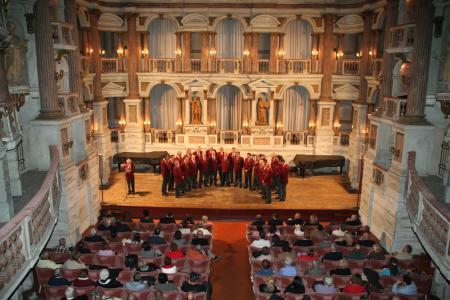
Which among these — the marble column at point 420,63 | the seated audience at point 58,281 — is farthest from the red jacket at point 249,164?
the seated audience at point 58,281

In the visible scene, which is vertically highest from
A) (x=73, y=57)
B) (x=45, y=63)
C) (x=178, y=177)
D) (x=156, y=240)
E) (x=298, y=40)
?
(x=298, y=40)

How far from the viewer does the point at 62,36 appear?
13773 millimetres

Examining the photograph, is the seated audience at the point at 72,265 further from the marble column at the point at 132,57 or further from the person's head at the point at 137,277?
the marble column at the point at 132,57

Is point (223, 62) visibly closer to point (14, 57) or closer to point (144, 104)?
point (144, 104)

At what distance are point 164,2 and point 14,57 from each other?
437 inches

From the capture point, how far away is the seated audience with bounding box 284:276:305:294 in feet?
29.2

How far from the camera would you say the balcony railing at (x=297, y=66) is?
22.2 m

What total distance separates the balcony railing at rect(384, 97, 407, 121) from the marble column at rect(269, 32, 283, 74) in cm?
888

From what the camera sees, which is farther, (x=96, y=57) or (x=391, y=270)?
(x=96, y=57)

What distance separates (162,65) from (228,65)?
11.3 feet

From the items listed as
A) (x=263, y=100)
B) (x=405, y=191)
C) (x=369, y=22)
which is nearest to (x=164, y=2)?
(x=263, y=100)

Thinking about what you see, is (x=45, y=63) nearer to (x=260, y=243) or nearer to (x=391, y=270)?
(x=260, y=243)

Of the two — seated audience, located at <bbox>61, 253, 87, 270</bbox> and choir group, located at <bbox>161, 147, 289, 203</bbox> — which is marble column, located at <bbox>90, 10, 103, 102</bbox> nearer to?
choir group, located at <bbox>161, 147, 289, 203</bbox>

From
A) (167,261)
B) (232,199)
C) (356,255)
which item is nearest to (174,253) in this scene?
(167,261)
